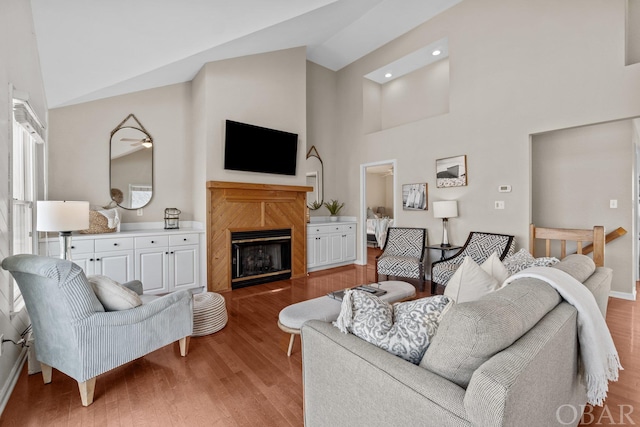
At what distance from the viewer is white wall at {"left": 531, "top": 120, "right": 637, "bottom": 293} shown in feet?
12.2

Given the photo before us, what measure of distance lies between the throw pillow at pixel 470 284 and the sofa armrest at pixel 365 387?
87cm

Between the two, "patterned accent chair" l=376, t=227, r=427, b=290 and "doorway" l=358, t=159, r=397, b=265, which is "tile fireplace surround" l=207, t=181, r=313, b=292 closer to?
"patterned accent chair" l=376, t=227, r=427, b=290

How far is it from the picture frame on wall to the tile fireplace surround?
170 centimetres

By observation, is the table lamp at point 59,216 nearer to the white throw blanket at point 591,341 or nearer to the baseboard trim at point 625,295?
the white throw blanket at point 591,341

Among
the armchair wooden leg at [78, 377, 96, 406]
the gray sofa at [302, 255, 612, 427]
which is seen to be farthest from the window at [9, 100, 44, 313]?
the gray sofa at [302, 255, 612, 427]

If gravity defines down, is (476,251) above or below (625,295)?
above

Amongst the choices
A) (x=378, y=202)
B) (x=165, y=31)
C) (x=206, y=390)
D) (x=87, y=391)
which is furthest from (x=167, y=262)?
(x=378, y=202)

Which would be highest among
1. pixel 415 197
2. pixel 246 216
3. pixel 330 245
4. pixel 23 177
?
pixel 23 177

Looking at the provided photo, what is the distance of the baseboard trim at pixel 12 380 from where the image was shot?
1852 millimetres

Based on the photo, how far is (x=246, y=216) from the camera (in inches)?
180

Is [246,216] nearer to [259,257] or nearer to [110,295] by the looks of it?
[259,257]

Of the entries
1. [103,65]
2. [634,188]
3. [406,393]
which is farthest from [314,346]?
[634,188]

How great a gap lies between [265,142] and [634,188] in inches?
193

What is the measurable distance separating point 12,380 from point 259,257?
2987mm
